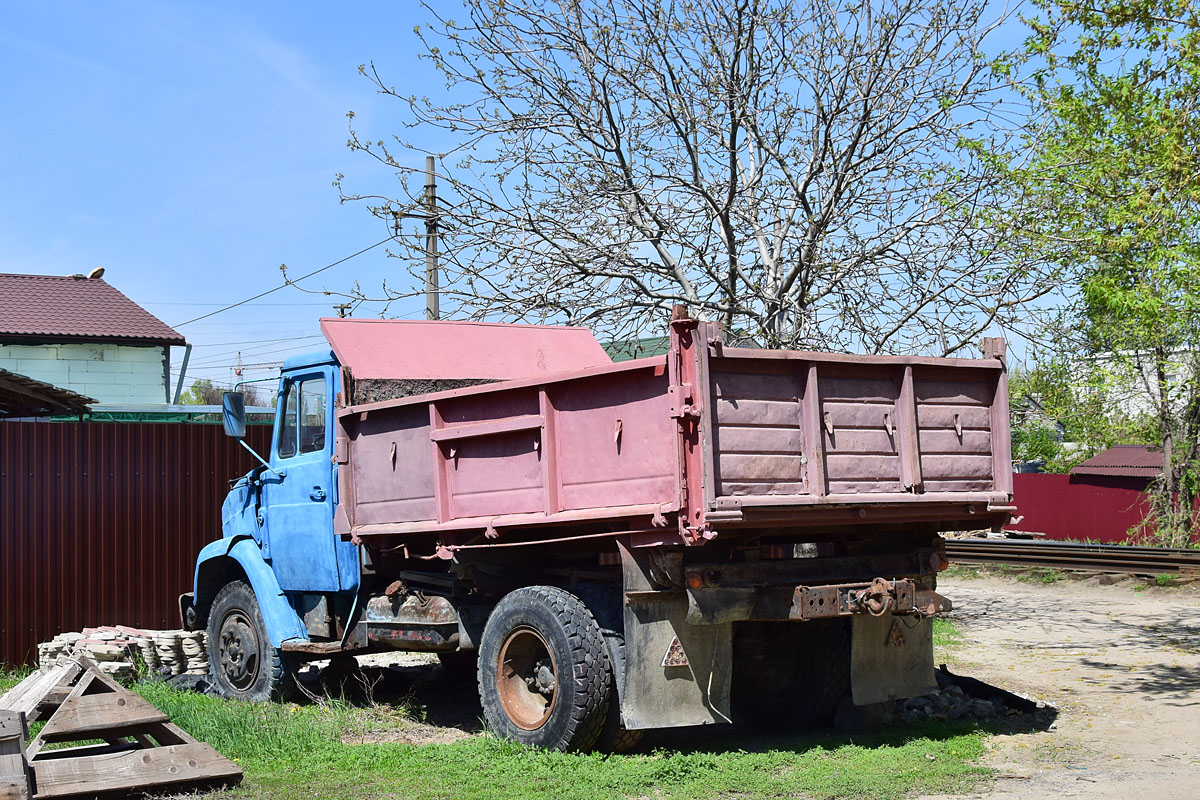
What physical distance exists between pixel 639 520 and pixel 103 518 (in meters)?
6.66

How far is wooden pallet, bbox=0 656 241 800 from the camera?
18.9ft

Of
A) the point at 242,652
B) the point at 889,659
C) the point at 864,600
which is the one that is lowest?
the point at 242,652

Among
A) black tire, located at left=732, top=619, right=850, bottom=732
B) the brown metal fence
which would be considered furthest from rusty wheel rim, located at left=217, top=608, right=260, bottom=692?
black tire, located at left=732, top=619, right=850, bottom=732

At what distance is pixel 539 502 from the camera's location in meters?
7.08

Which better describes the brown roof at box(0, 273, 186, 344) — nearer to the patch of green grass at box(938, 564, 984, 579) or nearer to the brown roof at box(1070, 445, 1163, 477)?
the patch of green grass at box(938, 564, 984, 579)

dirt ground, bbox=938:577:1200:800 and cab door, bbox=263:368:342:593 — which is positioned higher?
cab door, bbox=263:368:342:593

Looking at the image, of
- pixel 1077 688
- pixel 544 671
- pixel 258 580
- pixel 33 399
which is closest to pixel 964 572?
pixel 1077 688

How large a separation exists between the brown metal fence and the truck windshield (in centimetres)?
241

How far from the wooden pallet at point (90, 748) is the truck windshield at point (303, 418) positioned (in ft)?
8.64

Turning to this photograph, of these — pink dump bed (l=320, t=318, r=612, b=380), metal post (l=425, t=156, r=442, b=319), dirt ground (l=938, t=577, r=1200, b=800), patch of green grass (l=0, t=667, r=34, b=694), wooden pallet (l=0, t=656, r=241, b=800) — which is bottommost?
dirt ground (l=938, t=577, r=1200, b=800)

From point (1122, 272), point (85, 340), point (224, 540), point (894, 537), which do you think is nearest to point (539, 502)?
point (894, 537)

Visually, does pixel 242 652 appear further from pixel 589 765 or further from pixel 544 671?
pixel 589 765

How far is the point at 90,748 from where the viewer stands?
6.57 m

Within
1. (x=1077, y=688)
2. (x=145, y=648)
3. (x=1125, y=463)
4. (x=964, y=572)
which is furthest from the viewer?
(x=1125, y=463)
